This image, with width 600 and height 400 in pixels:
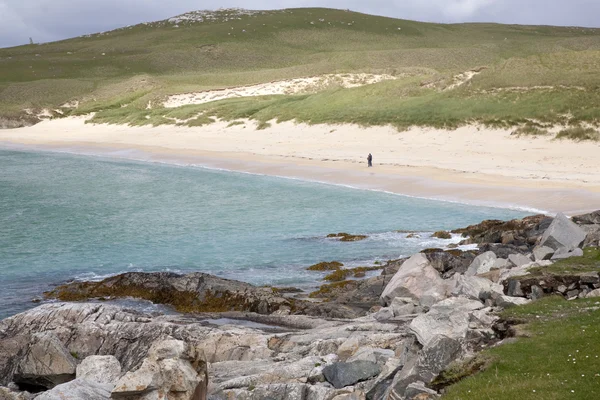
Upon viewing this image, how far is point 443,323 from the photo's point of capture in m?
12.1

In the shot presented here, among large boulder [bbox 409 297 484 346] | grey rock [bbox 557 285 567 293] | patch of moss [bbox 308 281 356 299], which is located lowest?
patch of moss [bbox 308 281 356 299]

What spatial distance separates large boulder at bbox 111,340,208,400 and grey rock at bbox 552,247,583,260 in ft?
37.7

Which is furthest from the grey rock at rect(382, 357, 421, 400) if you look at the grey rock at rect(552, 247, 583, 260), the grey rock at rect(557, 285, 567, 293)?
the grey rock at rect(552, 247, 583, 260)

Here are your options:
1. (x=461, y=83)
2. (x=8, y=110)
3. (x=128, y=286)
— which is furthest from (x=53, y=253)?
(x=8, y=110)

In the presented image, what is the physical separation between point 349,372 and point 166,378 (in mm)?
3083

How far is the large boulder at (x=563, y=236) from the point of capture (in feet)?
64.1

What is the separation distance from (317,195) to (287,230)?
969 cm

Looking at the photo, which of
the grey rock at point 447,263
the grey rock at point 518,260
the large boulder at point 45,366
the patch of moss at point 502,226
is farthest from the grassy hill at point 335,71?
the large boulder at point 45,366

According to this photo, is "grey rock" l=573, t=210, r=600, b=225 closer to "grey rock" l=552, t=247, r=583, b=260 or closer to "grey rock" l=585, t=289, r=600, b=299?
"grey rock" l=552, t=247, r=583, b=260

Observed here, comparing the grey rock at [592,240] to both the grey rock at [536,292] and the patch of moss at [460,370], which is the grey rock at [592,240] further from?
the patch of moss at [460,370]

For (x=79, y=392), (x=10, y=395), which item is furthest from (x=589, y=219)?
(x=10, y=395)

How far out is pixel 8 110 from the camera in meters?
110

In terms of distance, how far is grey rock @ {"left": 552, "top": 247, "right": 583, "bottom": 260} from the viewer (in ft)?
59.7

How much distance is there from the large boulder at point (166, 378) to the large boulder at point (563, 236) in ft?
41.3
